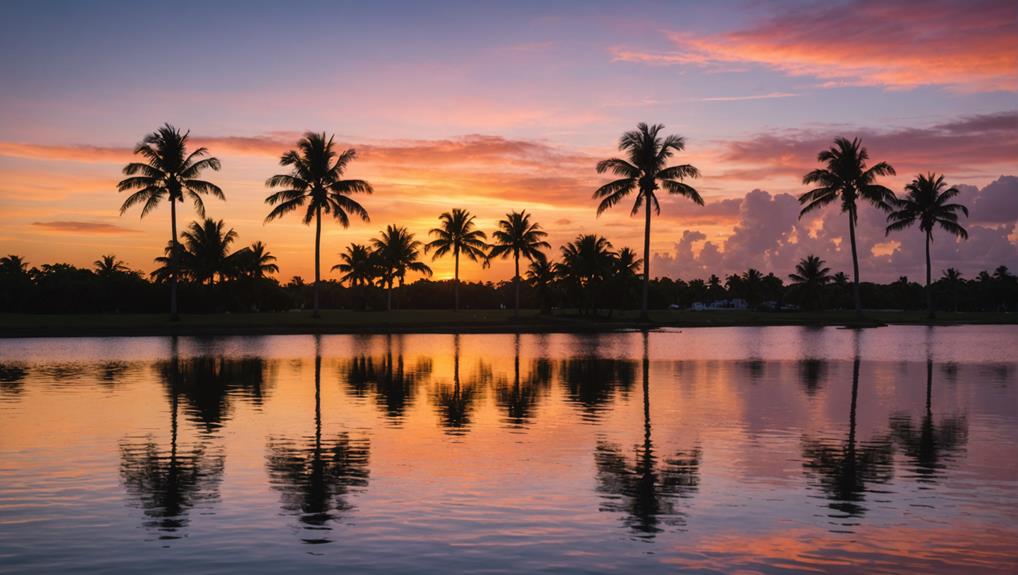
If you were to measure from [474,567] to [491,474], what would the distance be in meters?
4.98

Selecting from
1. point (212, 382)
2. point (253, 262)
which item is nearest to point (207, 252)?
point (253, 262)

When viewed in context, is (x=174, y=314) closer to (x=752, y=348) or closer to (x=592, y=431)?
(x=752, y=348)

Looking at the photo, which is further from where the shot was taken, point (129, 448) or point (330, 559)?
point (129, 448)

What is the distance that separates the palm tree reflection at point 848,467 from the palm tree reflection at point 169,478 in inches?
349

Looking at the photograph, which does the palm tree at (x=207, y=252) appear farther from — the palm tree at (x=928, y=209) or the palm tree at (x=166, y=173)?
the palm tree at (x=928, y=209)

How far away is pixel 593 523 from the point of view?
11305 mm

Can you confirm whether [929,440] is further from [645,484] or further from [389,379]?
[389,379]

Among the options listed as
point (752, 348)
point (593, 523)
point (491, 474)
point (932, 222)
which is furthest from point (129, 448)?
point (932, 222)

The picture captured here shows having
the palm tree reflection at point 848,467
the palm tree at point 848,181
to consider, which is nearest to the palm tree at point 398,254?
the palm tree at point 848,181

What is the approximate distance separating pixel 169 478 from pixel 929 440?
14.5m

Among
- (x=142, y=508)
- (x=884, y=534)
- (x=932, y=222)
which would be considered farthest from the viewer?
(x=932, y=222)

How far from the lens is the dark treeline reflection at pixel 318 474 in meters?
11.7

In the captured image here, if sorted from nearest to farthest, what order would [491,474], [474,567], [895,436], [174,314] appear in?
[474,567] → [491,474] → [895,436] → [174,314]

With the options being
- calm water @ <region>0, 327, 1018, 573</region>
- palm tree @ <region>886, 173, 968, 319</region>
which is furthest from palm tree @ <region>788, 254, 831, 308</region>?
calm water @ <region>0, 327, 1018, 573</region>
